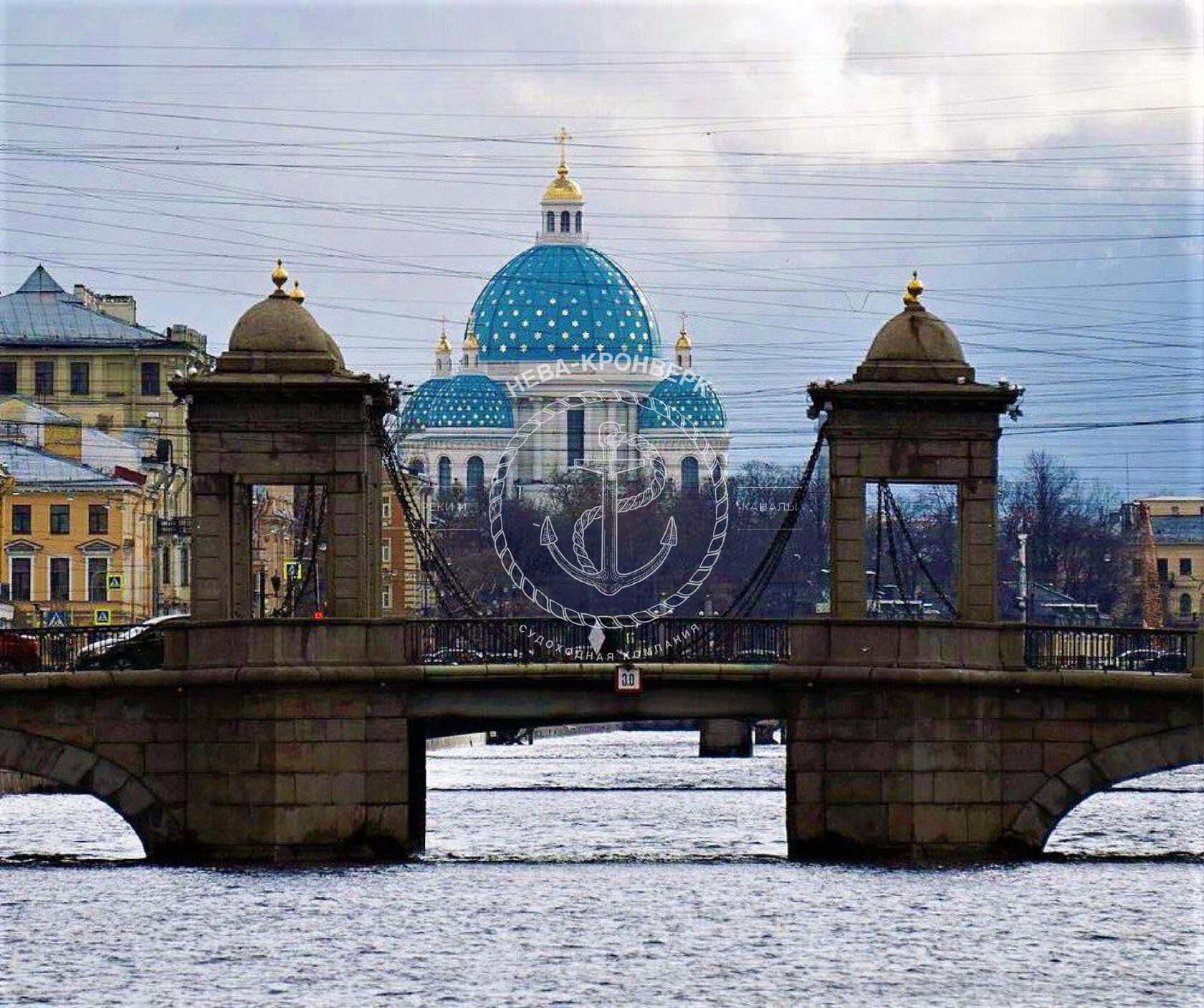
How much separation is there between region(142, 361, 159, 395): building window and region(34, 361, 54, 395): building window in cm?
318

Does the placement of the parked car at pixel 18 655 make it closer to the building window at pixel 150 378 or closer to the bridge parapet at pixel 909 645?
the bridge parapet at pixel 909 645

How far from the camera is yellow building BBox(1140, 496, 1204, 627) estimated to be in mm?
167750

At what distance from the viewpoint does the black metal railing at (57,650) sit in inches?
2411

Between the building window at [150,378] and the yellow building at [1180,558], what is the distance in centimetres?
4650

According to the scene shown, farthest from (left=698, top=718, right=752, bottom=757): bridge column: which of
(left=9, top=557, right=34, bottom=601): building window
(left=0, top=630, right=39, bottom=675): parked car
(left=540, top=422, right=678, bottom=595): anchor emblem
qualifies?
(left=0, top=630, right=39, bottom=675): parked car

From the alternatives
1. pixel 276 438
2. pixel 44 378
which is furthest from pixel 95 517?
pixel 276 438

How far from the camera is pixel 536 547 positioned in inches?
5217

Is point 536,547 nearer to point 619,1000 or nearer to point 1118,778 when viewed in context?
point 1118,778

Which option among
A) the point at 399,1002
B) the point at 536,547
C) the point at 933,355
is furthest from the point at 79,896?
the point at 536,547

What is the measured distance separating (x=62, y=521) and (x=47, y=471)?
155cm

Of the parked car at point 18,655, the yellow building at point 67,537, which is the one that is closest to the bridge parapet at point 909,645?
the parked car at point 18,655

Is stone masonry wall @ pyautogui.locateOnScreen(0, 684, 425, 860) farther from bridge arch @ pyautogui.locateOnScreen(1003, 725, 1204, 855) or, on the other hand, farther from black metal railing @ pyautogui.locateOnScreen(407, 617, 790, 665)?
bridge arch @ pyautogui.locateOnScreen(1003, 725, 1204, 855)

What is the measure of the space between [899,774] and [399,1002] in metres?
14.5

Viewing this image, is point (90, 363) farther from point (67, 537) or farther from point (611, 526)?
point (611, 526)
